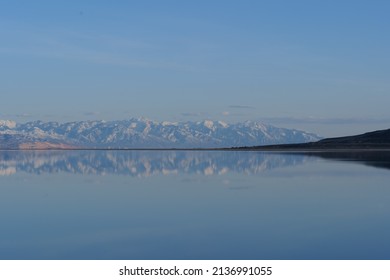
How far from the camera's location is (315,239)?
1902 centimetres

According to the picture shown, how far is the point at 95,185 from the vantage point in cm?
4022

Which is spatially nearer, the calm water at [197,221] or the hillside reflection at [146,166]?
the calm water at [197,221]

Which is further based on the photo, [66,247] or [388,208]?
[388,208]

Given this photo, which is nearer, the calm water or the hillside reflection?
the calm water

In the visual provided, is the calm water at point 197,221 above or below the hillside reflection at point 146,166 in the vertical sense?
above

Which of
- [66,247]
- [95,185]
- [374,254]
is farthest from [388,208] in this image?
[95,185]

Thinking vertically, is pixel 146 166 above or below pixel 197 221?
below

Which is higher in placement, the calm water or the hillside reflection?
the calm water

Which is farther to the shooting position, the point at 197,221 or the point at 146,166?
the point at 146,166
